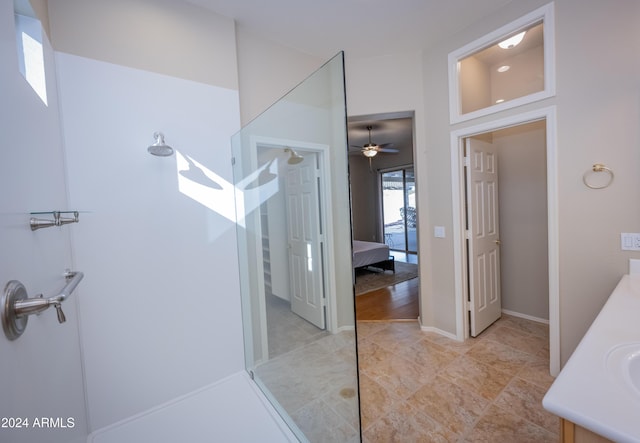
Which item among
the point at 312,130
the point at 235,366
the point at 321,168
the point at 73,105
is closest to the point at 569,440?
the point at 321,168

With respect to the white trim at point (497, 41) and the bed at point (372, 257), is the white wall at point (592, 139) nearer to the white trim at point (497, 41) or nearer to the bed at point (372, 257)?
the white trim at point (497, 41)

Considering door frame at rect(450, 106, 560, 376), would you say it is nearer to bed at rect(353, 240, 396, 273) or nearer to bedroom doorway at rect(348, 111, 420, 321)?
bed at rect(353, 240, 396, 273)

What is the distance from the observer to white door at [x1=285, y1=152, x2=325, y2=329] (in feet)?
5.61

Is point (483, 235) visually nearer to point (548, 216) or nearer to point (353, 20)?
point (548, 216)

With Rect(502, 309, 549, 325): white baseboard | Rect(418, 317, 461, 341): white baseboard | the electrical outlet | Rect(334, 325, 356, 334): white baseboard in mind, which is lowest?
Rect(418, 317, 461, 341): white baseboard

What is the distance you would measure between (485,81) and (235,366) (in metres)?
3.81

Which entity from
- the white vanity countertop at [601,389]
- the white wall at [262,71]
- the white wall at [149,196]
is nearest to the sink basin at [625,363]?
the white vanity countertop at [601,389]

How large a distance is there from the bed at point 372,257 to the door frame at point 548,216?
239 cm

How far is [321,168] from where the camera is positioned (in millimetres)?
1525

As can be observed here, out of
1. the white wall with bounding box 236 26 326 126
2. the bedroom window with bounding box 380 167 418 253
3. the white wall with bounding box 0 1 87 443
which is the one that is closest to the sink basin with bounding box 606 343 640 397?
the white wall with bounding box 0 1 87 443

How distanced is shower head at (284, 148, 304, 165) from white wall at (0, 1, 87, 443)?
47.9 inches

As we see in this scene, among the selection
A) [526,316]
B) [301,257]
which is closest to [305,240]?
[301,257]

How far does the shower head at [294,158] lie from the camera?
5.77 feet

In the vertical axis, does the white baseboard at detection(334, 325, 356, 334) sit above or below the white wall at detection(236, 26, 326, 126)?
below
